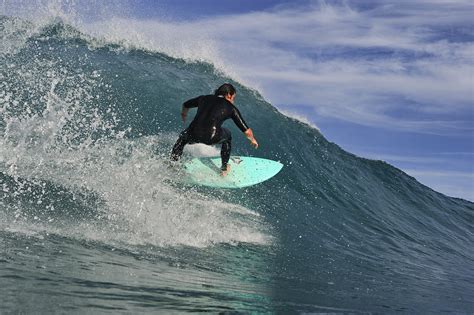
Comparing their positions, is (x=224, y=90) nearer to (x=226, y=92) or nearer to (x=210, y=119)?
(x=226, y=92)

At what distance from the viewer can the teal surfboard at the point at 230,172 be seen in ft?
28.2

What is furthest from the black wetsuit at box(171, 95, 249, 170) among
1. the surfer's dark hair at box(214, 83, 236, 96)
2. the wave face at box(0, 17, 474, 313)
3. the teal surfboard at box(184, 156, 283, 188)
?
the teal surfboard at box(184, 156, 283, 188)

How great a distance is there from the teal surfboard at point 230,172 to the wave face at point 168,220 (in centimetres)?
21

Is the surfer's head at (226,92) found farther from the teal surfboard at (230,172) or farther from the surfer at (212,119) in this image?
the teal surfboard at (230,172)

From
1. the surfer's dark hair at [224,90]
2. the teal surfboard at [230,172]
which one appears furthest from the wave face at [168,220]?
the surfer's dark hair at [224,90]

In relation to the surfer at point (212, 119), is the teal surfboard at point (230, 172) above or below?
below

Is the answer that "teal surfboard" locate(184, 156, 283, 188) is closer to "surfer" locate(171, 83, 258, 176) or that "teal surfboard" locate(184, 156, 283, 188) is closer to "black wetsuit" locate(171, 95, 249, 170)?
"surfer" locate(171, 83, 258, 176)

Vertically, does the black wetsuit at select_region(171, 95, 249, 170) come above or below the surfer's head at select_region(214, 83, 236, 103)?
below

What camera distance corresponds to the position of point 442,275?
814 centimetres

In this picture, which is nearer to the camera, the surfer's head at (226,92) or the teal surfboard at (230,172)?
the surfer's head at (226,92)

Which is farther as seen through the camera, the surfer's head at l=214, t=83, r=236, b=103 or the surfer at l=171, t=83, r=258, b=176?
the surfer's head at l=214, t=83, r=236, b=103

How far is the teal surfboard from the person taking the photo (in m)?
8.59

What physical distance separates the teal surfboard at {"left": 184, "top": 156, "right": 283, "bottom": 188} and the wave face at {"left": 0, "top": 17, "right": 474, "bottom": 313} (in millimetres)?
211

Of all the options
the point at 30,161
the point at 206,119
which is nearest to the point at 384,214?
the point at 206,119
